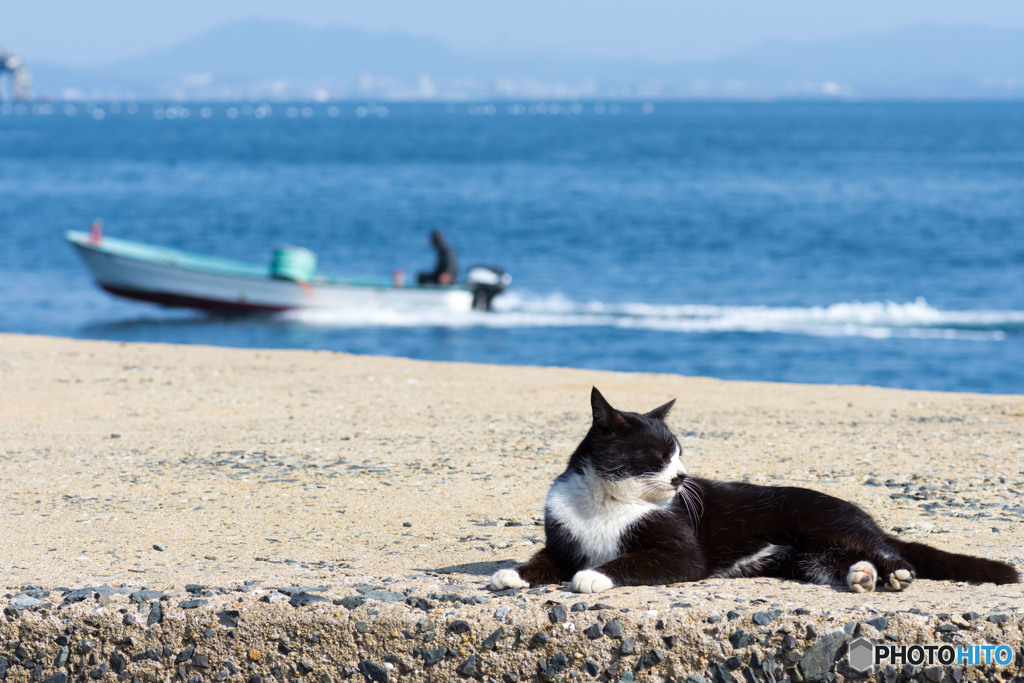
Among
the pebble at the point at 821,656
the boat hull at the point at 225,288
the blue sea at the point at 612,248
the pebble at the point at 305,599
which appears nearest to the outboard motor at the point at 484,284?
the boat hull at the point at 225,288

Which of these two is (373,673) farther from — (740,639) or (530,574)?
(740,639)

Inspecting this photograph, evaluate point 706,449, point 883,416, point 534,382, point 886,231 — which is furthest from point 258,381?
point 886,231

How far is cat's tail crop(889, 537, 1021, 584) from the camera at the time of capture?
16.9 feet

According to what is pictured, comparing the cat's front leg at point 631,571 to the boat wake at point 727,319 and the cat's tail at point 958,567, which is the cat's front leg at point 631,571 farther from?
the boat wake at point 727,319

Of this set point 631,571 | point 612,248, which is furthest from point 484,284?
point 631,571

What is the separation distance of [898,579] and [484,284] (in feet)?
71.5

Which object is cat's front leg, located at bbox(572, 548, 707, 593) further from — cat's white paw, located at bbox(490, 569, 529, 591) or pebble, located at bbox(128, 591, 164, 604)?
pebble, located at bbox(128, 591, 164, 604)

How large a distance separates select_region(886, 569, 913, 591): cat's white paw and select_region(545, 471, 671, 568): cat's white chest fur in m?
1.10

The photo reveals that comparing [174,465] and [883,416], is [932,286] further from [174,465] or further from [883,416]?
[174,465]

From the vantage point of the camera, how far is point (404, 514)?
7273 millimetres

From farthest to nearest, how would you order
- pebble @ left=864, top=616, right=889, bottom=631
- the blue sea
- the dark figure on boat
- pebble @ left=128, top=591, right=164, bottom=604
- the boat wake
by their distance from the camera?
the dark figure on boat → the boat wake → the blue sea → pebble @ left=128, top=591, right=164, bottom=604 → pebble @ left=864, top=616, right=889, bottom=631

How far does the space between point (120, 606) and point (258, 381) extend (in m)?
7.75

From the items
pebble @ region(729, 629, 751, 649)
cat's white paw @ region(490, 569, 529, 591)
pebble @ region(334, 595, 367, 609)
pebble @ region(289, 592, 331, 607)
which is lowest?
pebble @ region(289, 592, 331, 607)

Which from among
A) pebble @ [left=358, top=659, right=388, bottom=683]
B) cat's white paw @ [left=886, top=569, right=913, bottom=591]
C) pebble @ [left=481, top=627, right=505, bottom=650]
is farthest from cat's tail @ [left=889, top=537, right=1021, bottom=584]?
pebble @ [left=358, top=659, right=388, bottom=683]
